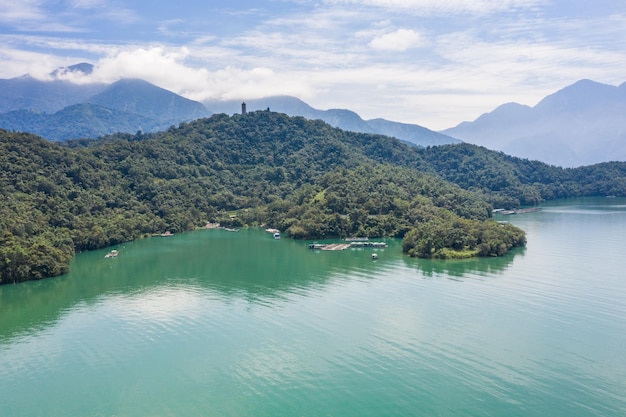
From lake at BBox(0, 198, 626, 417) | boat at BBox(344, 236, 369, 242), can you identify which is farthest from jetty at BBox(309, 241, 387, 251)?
lake at BBox(0, 198, 626, 417)

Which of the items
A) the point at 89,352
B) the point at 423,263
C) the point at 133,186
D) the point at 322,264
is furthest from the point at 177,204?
the point at 89,352

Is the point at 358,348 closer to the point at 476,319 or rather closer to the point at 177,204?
the point at 476,319

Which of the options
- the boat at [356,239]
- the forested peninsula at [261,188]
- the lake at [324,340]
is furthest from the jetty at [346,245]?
the lake at [324,340]

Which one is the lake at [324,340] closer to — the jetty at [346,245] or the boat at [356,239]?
the jetty at [346,245]

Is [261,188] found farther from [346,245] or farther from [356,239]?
[346,245]

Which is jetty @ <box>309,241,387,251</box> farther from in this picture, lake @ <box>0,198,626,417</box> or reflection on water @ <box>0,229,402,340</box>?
lake @ <box>0,198,626,417</box>

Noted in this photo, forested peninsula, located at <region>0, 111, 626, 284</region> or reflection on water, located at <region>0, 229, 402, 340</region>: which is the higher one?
forested peninsula, located at <region>0, 111, 626, 284</region>

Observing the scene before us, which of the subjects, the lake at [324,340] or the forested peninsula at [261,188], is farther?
the forested peninsula at [261,188]
